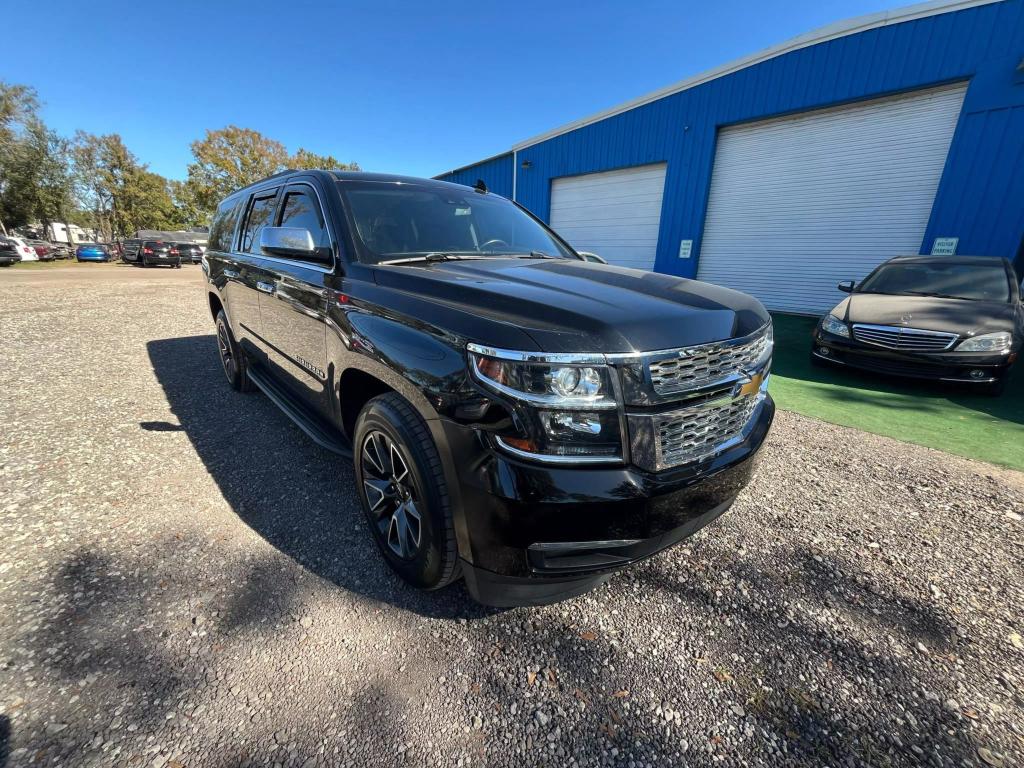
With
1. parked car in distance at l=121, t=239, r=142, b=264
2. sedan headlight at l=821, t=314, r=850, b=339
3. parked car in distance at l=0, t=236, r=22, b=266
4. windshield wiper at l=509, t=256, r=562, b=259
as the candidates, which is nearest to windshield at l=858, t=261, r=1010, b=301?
sedan headlight at l=821, t=314, r=850, b=339

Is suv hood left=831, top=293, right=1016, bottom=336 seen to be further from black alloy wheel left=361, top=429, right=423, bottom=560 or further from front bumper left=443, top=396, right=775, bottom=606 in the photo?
black alloy wheel left=361, top=429, right=423, bottom=560

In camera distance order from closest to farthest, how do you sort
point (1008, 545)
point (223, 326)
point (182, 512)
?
point (1008, 545), point (182, 512), point (223, 326)

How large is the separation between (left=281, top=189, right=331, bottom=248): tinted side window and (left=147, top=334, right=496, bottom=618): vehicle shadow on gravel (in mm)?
1548

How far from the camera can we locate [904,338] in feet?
16.0

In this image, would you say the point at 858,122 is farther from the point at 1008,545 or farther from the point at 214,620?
the point at 214,620

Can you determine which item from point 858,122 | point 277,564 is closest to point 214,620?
point 277,564

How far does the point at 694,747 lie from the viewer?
147 centimetres

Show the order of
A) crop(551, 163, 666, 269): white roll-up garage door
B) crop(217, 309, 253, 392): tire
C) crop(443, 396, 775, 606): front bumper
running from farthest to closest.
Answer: crop(551, 163, 666, 269): white roll-up garage door, crop(217, 309, 253, 392): tire, crop(443, 396, 775, 606): front bumper

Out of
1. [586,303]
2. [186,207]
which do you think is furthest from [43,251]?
[586,303]

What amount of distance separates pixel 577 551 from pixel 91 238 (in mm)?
95149

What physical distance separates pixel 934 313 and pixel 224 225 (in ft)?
25.3

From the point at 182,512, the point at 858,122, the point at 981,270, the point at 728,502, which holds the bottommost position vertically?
the point at 182,512

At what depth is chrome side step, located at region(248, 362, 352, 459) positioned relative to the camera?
2543 millimetres

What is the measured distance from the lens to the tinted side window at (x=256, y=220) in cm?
348
